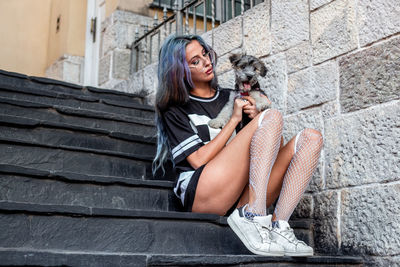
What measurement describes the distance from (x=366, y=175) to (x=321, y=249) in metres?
0.50

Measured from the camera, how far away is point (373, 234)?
2.74 metres

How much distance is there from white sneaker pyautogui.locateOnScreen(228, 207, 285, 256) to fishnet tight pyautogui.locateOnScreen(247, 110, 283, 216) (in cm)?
6

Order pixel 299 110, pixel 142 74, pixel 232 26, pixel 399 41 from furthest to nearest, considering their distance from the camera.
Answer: pixel 142 74
pixel 232 26
pixel 299 110
pixel 399 41

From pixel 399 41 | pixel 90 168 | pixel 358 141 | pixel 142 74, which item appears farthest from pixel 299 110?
pixel 142 74

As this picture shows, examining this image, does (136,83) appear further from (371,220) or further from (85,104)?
(371,220)

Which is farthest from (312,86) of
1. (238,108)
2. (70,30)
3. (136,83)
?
(70,30)

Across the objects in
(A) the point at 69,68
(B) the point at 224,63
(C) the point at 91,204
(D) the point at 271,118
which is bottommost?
(C) the point at 91,204

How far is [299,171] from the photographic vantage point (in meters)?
2.65

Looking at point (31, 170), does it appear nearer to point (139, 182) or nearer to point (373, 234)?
point (139, 182)

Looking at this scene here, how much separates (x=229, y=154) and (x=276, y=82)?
3.29ft

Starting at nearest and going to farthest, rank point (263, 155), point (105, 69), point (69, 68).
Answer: point (263, 155), point (105, 69), point (69, 68)

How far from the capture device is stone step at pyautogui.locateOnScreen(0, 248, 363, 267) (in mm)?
1812

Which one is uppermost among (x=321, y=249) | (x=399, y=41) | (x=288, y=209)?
(x=399, y=41)

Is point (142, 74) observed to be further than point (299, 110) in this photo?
Yes
